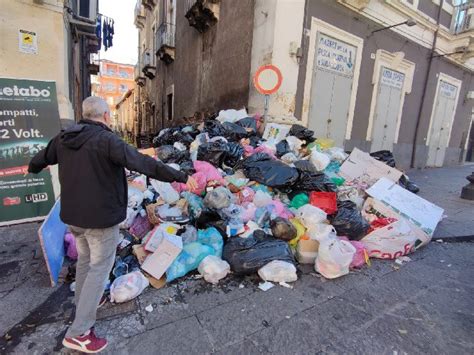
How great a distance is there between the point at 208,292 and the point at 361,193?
2.67 metres

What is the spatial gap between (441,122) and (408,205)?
411 inches

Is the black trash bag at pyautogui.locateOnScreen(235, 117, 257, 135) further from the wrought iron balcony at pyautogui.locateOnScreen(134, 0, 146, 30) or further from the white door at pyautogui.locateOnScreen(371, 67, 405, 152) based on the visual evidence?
the wrought iron balcony at pyautogui.locateOnScreen(134, 0, 146, 30)

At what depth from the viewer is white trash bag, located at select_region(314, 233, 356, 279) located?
8.27 feet

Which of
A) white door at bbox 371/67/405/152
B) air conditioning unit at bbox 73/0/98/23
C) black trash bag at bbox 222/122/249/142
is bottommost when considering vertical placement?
black trash bag at bbox 222/122/249/142

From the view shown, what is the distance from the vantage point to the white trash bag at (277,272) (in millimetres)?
2443

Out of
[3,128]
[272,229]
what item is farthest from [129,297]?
[3,128]

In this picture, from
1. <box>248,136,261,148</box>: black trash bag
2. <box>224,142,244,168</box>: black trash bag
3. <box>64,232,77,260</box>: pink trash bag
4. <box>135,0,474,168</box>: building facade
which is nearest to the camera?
<box>64,232,77,260</box>: pink trash bag

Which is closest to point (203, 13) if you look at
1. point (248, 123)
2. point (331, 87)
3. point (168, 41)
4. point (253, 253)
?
point (168, 41)

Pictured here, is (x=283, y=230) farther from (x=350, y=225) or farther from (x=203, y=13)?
(x=203, y=13)

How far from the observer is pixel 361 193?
3895mm

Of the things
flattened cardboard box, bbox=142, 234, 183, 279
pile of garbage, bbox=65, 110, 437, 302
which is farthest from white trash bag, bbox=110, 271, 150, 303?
flattened cardboard box, bbox=142, 234, 183, 279

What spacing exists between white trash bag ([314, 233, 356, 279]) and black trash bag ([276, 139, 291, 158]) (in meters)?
2.28

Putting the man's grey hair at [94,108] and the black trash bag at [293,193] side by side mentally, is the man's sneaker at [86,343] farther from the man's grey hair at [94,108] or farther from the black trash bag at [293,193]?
the black trash bag at [293,193]

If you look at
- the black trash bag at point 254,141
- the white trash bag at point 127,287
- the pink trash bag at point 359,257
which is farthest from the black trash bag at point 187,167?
the pink trash bag at point 359,257
